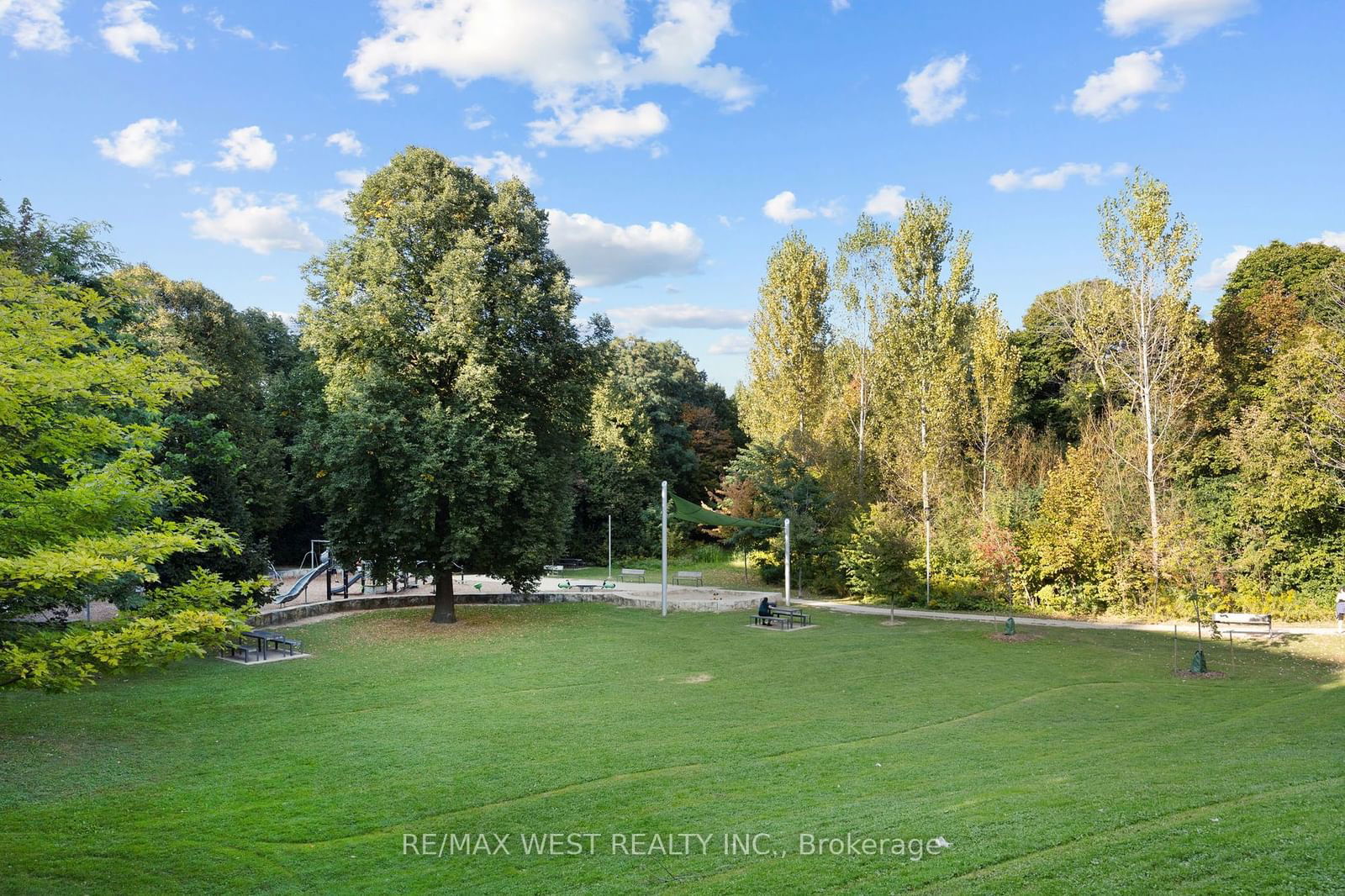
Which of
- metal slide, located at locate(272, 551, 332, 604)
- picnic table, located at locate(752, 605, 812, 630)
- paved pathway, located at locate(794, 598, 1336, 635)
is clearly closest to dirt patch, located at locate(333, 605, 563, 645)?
metal slide, located at locate(272, 551, 332, 604)

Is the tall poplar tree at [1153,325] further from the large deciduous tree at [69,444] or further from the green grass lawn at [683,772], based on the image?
the large deciduous tree at [69,444]

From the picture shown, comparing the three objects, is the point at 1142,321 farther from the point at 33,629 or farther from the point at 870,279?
the point at 33,629

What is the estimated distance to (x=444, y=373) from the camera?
2117cm

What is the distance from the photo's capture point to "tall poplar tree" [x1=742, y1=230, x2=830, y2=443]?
34.2 m

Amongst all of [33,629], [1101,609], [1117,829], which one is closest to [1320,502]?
[1101,609]

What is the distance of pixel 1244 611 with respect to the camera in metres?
22.5

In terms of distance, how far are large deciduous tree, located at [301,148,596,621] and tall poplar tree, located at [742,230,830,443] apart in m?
14.1

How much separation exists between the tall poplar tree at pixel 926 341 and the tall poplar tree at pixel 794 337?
13.5ft

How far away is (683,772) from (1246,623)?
17.0 m

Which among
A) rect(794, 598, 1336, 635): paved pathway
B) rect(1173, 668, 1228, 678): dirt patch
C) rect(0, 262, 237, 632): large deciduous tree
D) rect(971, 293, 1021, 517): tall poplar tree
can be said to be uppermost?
rect(971, 293, 1021, 517): tall poplar tree

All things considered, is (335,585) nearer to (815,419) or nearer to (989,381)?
(815,419)

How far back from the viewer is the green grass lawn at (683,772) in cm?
622

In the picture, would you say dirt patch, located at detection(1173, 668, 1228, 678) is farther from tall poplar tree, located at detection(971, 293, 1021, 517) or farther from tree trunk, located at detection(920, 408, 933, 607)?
tall poplar tree, located at detection(971, 293, 1021, 517)

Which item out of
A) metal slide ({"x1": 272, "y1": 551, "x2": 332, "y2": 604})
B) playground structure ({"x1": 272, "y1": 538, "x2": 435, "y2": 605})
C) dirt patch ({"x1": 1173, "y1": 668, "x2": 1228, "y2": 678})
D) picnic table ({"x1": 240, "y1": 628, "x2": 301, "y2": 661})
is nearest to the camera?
dirt patch ({"x1": 1173, "y1": 668, "x2": 1228, "y2": 678})
